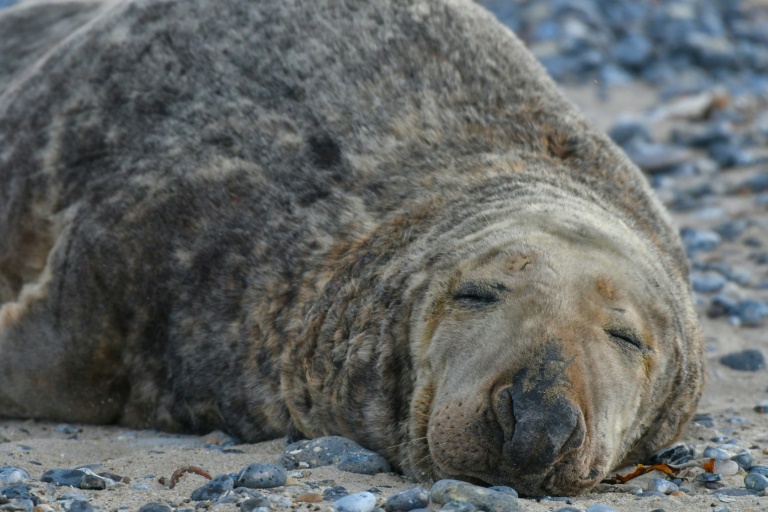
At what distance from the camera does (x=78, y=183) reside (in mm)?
4422

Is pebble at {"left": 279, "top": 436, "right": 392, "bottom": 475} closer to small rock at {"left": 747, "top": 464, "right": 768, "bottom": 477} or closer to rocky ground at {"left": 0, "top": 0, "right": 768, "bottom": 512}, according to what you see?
rocky ground at {"left": 0, "top": 0, "right": 768, "bottom": 512}

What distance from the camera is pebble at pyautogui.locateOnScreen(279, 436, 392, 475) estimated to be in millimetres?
3279

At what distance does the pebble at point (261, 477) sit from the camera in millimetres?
3012

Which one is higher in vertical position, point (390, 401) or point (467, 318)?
point (467, 318)

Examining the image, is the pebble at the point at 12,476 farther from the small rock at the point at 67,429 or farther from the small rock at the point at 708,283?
the small rock at the point at 708,283

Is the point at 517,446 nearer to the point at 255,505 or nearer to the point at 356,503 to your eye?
the point at 356,503

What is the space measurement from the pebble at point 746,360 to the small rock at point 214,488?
2569mm

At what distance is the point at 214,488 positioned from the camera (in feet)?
9.77

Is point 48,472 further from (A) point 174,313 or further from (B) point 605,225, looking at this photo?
(B) point 605,225

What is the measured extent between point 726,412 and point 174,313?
2.03 metres

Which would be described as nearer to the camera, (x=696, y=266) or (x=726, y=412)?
(x=726, y=412)

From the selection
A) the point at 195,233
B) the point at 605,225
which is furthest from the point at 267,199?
the point at 605,225

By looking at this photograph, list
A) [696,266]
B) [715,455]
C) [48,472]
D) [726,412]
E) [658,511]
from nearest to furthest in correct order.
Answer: [658,511]
[48,472]
[715,455]
[726,412]
[696,266]

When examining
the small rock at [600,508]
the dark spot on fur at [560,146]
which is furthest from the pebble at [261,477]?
the dark spot on fur at [560,146]
